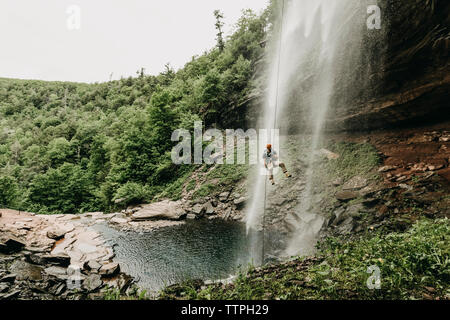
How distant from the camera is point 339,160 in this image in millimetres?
12492

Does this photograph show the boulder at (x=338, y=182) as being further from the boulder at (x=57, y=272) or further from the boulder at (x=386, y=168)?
the boulder at (x=57, y=272)

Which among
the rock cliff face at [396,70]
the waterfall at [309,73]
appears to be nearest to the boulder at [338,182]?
the waterfall at [309,73]

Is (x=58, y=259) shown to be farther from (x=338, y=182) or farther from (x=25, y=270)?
(x=338, y=182)

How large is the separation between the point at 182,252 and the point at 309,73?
1407 centimetres

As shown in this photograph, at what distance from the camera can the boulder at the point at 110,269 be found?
7895 millimetres

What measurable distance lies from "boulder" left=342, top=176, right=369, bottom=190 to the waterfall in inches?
78.2

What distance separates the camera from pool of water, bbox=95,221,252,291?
7676mm

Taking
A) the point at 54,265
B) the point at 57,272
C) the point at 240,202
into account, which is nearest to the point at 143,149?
the point at 240,202

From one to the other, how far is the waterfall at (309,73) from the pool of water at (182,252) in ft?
4.71

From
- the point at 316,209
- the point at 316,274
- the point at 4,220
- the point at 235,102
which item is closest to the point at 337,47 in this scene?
the point at 316,209

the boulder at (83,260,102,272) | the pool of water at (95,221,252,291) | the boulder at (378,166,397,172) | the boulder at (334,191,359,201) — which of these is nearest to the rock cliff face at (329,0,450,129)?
the boulder at (378,166,397,172)

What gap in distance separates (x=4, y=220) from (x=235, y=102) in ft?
65.0

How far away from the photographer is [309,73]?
574 inches
